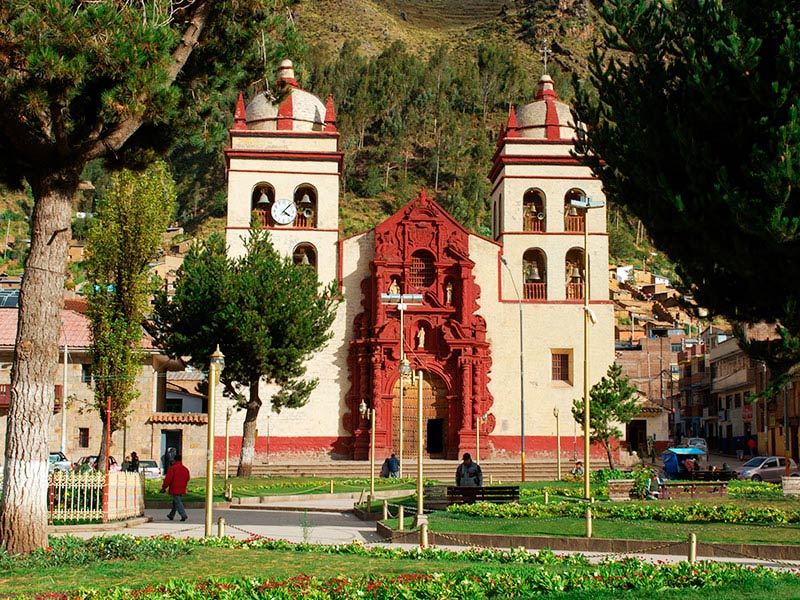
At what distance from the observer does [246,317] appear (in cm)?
3844

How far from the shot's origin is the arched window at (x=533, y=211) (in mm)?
50688

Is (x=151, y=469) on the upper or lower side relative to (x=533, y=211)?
lower

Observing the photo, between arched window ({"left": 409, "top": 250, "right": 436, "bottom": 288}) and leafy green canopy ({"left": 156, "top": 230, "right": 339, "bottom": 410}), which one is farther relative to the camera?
arched window ({"left": 409, "top": 250, "right": 436, "bottom": 288})

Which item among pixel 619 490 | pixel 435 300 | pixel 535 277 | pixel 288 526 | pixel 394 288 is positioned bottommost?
pixel 288 526

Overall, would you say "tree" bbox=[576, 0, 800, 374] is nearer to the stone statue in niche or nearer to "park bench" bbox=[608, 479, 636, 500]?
"park bench" bbox=[608, 479, 636, 500]

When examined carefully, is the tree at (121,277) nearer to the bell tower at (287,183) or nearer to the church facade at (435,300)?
the church facade at (435,300)

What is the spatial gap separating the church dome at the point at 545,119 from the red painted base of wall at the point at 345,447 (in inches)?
577

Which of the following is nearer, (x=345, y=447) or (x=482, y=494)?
(x=482, y=494)

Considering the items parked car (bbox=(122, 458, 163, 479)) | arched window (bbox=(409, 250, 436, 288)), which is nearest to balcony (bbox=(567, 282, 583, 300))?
arched window (bbox=(409, 250, 436, 288))

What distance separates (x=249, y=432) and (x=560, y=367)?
51.8 feet

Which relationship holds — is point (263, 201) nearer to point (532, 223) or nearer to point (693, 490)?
point (532, 223)

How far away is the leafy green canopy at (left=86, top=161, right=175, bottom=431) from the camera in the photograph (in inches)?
1288

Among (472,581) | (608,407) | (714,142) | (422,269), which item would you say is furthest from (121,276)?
(472,581)

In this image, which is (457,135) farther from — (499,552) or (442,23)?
(499,552)
